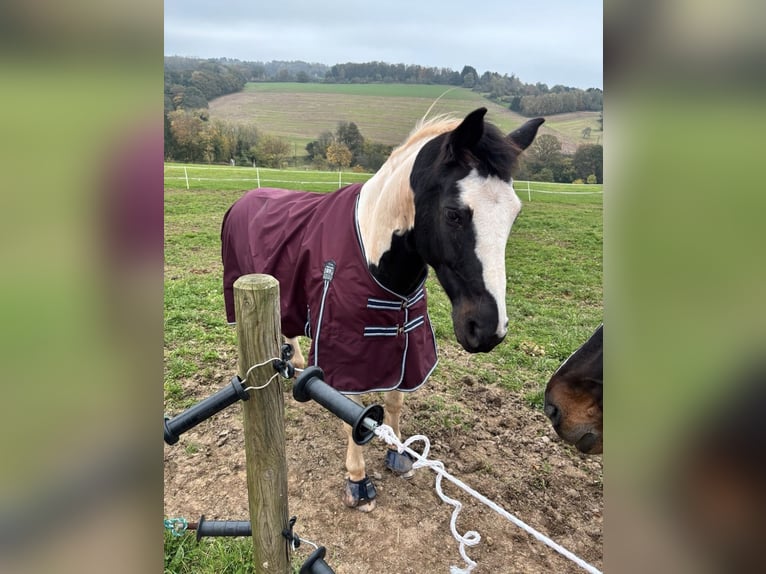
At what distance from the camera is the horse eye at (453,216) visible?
5.95 ft

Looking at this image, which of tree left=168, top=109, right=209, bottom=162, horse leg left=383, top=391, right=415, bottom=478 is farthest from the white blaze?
tree left=168, top=109, right=209, bottom=162

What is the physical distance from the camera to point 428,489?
260cm

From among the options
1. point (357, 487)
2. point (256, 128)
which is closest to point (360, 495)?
point (357, 487)

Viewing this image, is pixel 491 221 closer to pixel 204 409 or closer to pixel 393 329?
pixel 393 329

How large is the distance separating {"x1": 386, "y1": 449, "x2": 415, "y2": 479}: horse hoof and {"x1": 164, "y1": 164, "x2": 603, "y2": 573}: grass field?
16.2 inches

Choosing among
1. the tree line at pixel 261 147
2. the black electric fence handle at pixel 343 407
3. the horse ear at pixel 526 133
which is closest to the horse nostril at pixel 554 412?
the black electric fence handle at pixel 343 407

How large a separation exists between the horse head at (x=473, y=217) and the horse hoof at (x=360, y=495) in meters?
1.07

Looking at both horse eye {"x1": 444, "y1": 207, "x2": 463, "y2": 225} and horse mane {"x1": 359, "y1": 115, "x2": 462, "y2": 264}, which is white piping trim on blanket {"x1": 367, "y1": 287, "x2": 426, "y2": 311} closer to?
horse mane {"x1": 359, "y1": 115, "x2": 462, "y2": 264}

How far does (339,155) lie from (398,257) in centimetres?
2033

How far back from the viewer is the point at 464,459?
2811mm

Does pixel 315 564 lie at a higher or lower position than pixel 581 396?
lower
